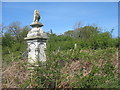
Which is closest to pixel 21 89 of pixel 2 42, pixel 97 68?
pixel 97 68

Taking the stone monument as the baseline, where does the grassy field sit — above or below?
below

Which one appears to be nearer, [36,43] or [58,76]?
[58,76]

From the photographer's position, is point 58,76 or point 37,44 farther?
point 37,44

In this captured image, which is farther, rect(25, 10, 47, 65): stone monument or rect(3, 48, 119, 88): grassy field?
rect(25, 10, 47, 65): stone monument

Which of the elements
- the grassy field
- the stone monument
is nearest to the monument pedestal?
the stone monument

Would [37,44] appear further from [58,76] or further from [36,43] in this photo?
[58,76]

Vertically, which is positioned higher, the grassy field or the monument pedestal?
the monument pedestal

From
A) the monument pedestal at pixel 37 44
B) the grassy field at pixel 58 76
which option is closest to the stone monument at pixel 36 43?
the monument pedestal at pixel 37 44

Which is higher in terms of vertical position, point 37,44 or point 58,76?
point 37,44

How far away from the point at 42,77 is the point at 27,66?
1.76 ft

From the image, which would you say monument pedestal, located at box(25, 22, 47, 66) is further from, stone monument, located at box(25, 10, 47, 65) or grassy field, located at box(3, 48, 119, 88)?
grassy field, located at box(3, 48, 119, 88)

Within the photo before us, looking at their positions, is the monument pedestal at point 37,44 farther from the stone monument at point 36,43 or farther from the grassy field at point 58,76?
the grassy field at point 58,76

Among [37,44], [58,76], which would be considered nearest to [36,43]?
[37,44]

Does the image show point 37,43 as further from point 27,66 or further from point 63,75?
point 63,75
